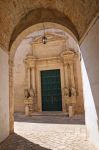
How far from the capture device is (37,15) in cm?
645

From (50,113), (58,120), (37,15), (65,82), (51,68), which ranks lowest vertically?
(58,120)

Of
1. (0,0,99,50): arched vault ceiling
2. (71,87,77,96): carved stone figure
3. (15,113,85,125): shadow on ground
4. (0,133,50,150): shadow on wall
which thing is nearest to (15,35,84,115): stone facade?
(71,87,77,96): carved stone figure

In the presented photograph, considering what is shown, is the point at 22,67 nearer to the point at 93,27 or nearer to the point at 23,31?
the point at 23,31

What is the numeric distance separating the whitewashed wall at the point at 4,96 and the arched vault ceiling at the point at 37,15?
486 mm

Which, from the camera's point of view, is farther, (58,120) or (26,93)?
(26,93)

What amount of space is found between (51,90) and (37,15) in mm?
6352

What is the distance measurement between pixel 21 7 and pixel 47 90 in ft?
23.4

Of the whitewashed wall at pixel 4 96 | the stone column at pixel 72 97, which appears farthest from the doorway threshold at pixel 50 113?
the whitewashed wall at pixel 4 96

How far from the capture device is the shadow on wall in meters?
4.48

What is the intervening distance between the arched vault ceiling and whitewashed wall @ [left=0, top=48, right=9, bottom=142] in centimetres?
49

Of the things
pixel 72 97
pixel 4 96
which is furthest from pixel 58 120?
pixel 4 96

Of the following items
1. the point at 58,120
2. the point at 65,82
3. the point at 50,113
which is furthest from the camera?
the point at 65,82

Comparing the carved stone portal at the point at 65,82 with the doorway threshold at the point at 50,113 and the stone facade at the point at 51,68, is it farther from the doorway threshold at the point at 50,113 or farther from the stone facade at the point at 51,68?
the doorway threshold at the point at 50,113

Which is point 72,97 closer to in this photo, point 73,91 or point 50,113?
point 73,91
